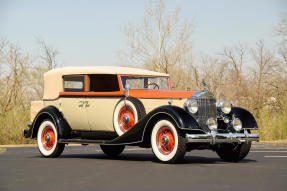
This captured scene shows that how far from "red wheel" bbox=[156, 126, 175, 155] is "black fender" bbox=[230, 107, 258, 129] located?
63.8 inches

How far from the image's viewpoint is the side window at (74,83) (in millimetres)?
11078

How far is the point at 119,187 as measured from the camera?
243 inches

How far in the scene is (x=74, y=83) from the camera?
37.0ft

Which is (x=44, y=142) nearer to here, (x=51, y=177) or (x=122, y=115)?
(x=122, y=115)

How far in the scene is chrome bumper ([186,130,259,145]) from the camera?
857cm

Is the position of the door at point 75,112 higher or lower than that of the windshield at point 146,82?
lower

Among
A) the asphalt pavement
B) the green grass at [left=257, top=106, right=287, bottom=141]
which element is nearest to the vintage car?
the asphalt pavement

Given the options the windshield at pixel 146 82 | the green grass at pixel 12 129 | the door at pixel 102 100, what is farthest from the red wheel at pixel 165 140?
the green grass at pixel 12 129

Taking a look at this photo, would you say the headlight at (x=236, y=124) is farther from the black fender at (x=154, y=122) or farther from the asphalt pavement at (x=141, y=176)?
the black fender at (x=154, y=122)

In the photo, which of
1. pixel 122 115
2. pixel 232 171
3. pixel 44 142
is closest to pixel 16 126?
pixel 44 142

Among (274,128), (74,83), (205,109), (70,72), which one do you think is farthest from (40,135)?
(274,128)

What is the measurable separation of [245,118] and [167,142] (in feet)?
6.35

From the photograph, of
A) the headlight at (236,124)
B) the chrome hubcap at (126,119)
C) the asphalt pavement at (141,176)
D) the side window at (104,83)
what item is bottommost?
the asphalt pavement at (141,176)

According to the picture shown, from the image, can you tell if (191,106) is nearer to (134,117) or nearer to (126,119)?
(134,117)
